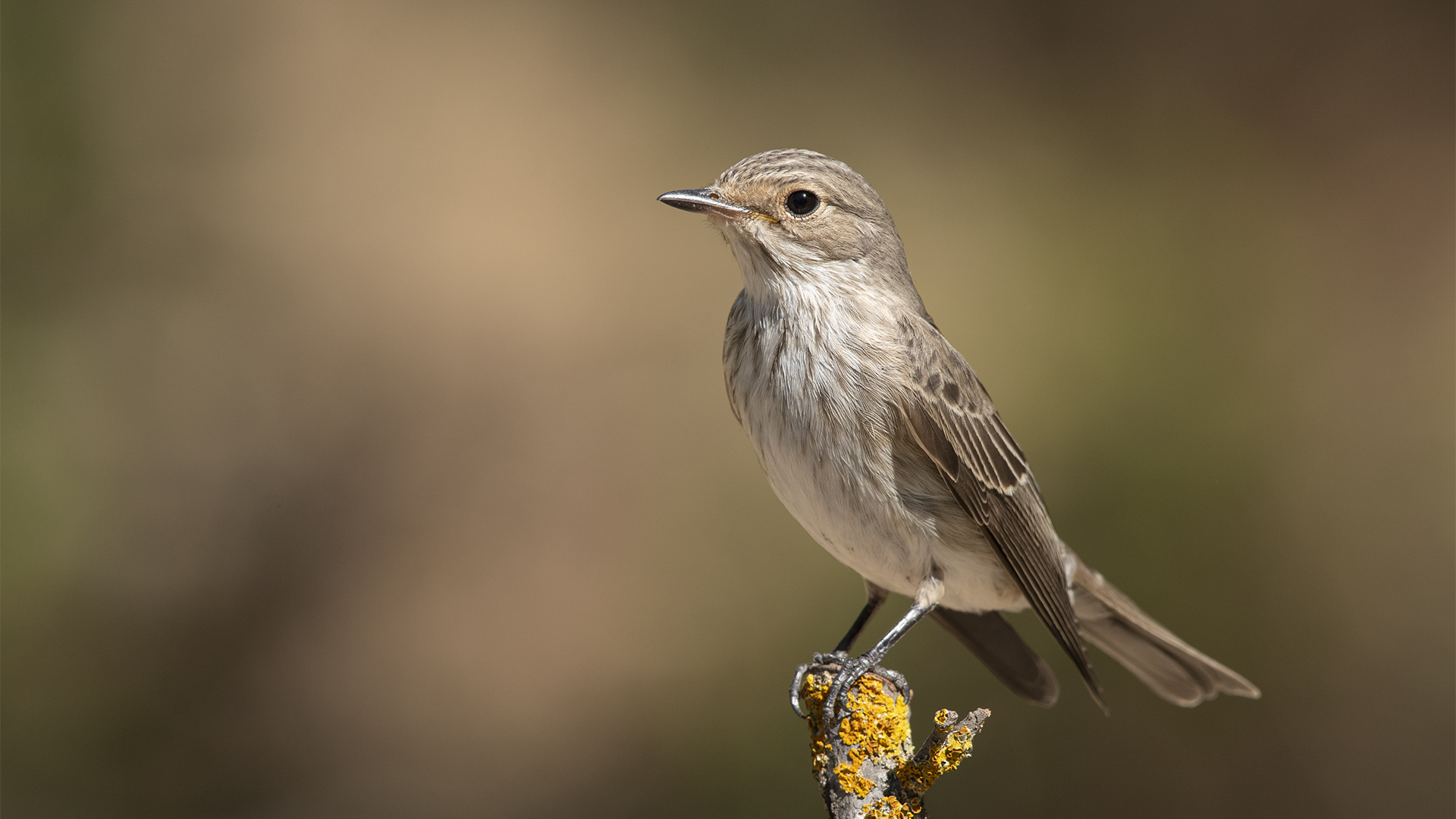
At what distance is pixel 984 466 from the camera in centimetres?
285


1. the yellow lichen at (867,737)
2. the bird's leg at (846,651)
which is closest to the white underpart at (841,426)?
the bird's leg at (846,651)

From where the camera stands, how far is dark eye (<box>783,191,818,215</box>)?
8.89 ft

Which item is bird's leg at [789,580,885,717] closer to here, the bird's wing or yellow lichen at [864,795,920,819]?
yellow lichen at [864,795,920,819]

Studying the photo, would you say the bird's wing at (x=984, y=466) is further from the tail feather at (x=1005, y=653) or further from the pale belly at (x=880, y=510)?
the tail feather at (x=1005, y=653)

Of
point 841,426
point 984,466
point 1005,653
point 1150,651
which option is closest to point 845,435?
point 841,426

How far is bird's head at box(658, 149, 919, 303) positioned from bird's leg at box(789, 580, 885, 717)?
94cm

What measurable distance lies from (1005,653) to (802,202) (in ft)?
5.11

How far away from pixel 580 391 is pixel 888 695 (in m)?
3.36

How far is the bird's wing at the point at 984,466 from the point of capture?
267 cm

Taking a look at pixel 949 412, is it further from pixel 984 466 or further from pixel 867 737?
pixel 867 737

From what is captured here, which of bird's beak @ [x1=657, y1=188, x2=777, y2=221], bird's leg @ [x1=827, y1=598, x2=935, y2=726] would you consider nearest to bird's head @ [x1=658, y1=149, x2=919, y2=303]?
bird's beak @ [x1=657, y1=188, x2=777, y2=221]

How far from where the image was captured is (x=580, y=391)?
545cm

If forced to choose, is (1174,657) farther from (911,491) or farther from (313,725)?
(313,725)

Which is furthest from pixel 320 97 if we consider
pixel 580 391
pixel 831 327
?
pixel 831 327
